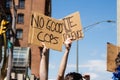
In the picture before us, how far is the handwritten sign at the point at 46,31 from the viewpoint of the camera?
6777mm

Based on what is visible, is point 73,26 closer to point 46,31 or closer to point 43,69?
point 46,31

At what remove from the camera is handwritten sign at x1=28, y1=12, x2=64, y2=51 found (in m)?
6.78

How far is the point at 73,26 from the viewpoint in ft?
24.6

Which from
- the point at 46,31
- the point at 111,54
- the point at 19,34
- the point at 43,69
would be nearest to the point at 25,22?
the point at 19,34

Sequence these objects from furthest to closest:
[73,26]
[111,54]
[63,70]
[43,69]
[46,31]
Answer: [111,54] → [73,26] → [46,31] → [43,69] → [63,70]

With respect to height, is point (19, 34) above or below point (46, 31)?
above

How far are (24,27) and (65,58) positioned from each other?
6023cm

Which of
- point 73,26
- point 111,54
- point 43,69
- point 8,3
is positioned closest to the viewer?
point 43,69

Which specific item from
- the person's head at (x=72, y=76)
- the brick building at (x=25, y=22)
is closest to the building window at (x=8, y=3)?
the brick building at (x=25, y=22)

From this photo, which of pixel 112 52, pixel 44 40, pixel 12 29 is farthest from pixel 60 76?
pixel 12 29

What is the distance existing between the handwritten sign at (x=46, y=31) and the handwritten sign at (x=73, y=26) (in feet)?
0.43

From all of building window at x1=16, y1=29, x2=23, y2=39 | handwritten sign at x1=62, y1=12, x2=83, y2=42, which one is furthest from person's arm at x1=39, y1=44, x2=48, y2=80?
building window at x1=16, y1=29, x2=23, y2=39

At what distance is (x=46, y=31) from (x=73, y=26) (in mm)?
581

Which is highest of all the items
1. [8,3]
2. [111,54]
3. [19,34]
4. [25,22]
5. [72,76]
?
[8,3]
